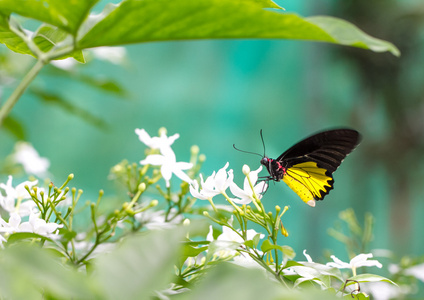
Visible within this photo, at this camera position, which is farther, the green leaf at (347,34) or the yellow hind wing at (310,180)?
the yellow hind wing at (310,180)

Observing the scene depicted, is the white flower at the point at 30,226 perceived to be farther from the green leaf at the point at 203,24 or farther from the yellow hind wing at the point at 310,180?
the yellow hind wing at the point at 310,180

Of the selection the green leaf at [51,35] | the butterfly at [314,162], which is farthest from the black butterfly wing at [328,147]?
the green leaf at [51,35]

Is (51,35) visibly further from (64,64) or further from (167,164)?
(64,64)

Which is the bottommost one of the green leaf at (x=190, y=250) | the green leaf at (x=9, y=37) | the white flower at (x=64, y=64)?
the green leaf at (x=190, y=250)

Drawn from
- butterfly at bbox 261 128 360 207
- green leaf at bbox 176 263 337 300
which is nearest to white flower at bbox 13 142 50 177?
butterfly at bbox 261 128 360 207

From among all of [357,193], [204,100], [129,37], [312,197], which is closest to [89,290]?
[129,37]

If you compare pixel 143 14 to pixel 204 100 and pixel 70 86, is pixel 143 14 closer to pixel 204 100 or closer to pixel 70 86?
pixel 70 86

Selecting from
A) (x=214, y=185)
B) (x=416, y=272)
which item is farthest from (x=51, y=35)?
(x=416, y=272)
